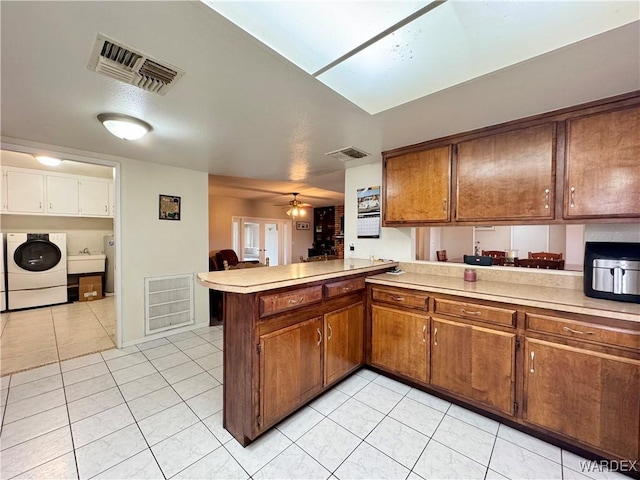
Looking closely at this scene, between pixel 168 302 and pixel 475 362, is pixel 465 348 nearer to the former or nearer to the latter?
pixel 475 362

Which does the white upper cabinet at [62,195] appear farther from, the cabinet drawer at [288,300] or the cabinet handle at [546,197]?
the cabinet handle at [546,197]

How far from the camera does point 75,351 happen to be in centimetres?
302

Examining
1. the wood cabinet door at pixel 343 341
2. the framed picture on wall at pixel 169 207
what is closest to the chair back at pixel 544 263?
the wood cabinet door at pixel 343 341

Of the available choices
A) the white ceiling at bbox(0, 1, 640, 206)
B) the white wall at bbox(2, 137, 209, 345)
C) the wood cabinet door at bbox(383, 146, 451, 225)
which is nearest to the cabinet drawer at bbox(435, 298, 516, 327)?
the wood cabinet door at bbox(383, 146, 451, 225)

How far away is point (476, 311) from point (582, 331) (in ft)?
1.81

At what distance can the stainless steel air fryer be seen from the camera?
1.61 m

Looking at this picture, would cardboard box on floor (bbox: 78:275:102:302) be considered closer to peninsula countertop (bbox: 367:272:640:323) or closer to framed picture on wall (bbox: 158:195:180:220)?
framed picture on wall (bbox: 158:195:180:220)

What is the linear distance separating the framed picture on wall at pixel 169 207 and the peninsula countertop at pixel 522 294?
2.72 meters

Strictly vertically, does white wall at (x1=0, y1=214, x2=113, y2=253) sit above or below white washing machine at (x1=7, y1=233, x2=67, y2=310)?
above

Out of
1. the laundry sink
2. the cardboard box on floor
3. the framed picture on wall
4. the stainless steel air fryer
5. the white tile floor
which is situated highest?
the framed picture on wall

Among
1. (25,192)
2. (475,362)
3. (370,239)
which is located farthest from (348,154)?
(25,192)

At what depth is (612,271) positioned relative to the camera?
1.68m

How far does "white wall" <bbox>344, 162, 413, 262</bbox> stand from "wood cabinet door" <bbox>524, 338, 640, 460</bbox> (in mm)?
1509

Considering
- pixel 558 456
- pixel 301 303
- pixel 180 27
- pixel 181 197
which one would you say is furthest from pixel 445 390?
pixel 181 197
